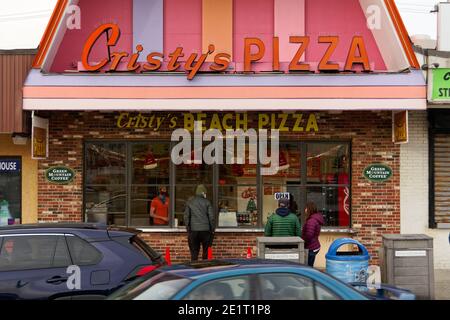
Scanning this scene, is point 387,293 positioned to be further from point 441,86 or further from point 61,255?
point 441,86

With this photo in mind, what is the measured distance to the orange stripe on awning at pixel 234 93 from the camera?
39.7 ft

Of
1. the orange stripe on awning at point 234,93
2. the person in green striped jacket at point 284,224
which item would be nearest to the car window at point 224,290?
the person in green striped jacket at point 284,224

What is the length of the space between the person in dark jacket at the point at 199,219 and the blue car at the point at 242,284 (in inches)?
256

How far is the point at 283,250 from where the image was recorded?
9.62 meters

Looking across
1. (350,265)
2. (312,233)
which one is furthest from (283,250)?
(312,233)

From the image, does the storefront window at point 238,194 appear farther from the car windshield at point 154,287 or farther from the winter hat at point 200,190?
the car windshield at point 154,287

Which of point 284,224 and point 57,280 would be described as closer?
point 57,280

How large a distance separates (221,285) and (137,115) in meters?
8.56

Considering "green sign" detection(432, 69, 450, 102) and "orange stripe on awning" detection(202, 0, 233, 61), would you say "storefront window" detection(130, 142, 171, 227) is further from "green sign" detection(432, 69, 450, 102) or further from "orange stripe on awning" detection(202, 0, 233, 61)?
"green sign" detection(432, 69, 450, 102)

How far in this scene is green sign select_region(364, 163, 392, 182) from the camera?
13.3m

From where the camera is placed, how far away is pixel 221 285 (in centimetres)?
526

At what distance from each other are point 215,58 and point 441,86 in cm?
453

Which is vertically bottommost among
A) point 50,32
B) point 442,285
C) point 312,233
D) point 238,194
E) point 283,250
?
point 442,285

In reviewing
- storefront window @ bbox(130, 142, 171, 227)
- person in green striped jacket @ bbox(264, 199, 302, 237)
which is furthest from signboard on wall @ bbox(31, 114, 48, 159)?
person in green striped jacket @ bbox(264, 199, 302, 237)
